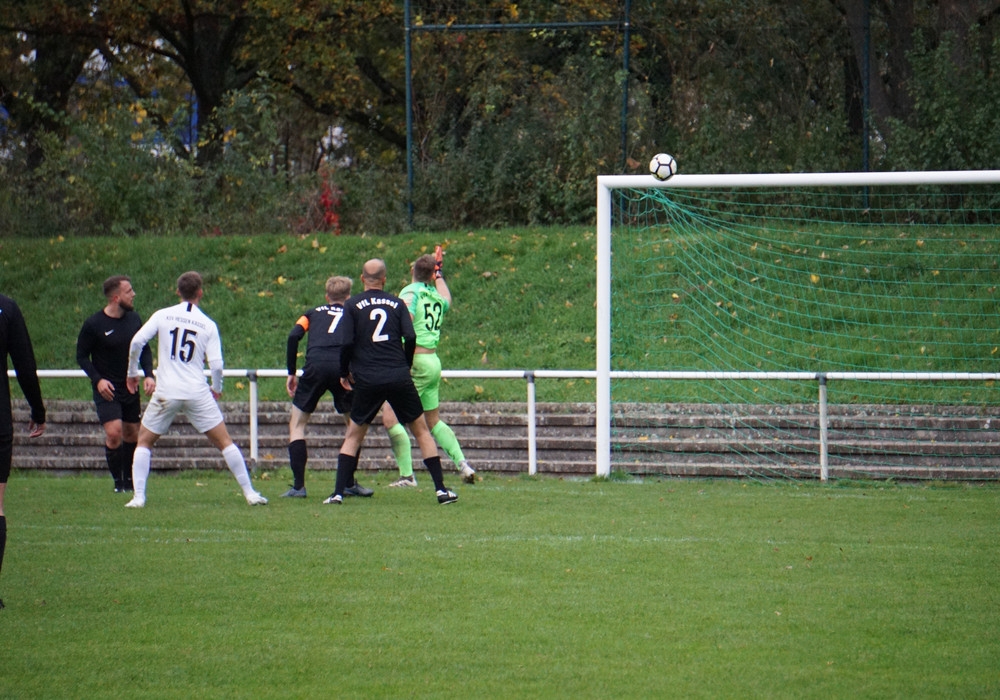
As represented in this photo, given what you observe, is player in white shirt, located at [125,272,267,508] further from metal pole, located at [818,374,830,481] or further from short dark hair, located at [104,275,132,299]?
metal pole, located at [818,374,830,481]

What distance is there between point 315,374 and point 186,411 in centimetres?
144

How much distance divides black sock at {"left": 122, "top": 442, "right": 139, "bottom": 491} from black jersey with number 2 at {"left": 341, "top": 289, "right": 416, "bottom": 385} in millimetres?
3289

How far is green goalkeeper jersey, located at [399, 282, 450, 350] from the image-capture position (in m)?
11.0

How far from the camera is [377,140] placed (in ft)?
100.0

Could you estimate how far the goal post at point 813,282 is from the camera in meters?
13.8

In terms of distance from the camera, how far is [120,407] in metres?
11.8

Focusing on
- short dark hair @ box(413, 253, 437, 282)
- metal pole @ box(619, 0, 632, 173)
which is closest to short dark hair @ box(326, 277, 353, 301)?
short dark hair @ box(413, 253, 437, 282)

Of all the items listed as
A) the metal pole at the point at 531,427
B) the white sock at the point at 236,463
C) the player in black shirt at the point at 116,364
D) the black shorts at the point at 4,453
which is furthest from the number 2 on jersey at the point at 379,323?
the black shorts at the point at 4,453

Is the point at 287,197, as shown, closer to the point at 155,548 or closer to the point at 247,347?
the point at 247,347

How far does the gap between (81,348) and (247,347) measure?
5.79 m

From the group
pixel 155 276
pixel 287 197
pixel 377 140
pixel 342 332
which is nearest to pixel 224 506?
pixel 342 332

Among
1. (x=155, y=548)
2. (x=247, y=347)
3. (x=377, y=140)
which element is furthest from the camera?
(x=377, y=140)

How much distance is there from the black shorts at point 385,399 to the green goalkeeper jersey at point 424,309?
51.1 inches

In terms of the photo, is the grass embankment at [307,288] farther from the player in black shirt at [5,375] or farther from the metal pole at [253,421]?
the player in black shirt at [5,375]
